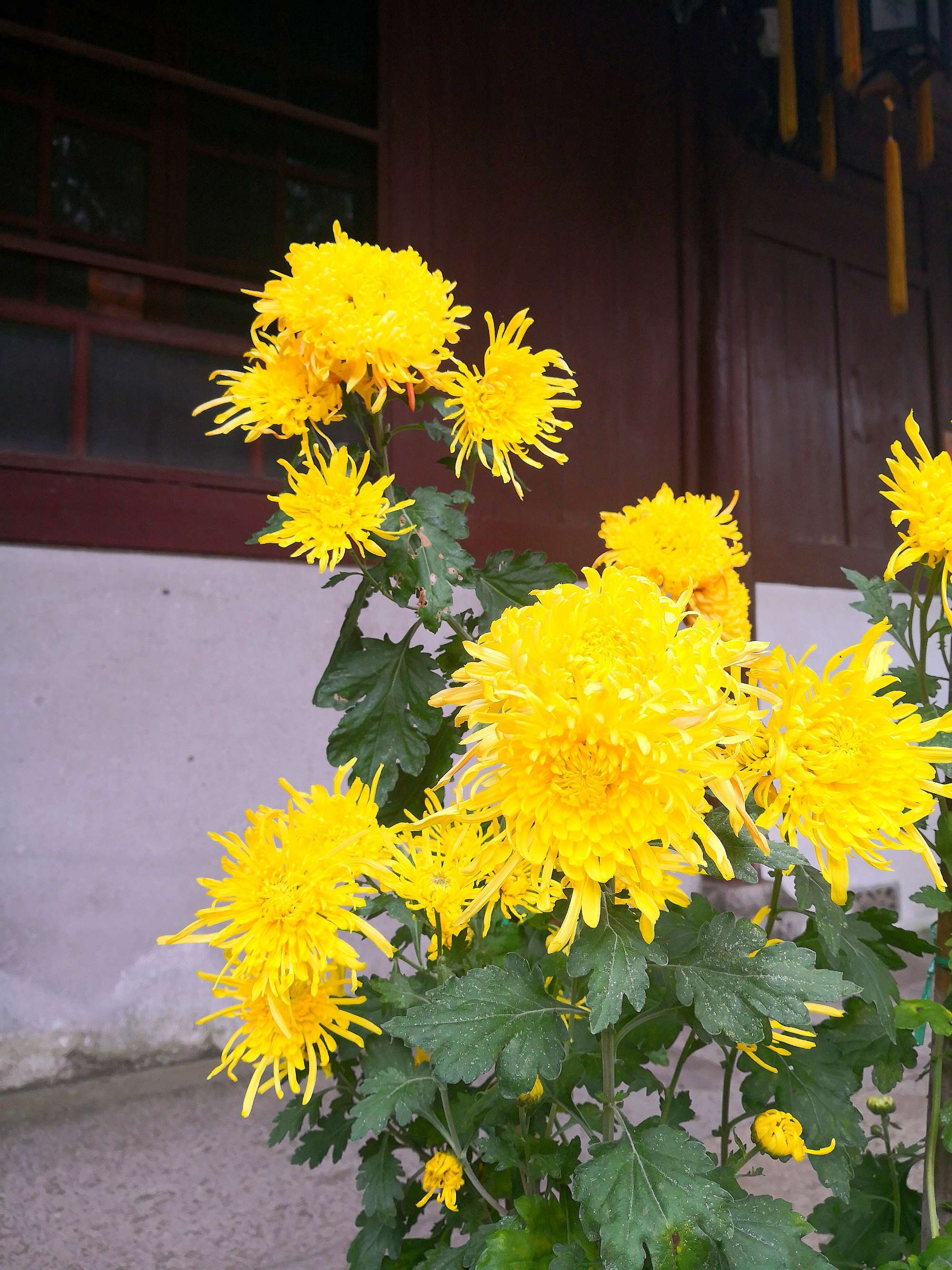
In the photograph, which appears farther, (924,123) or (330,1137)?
(924,123)

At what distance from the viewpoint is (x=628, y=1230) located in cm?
54

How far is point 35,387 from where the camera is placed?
2486 millimetres

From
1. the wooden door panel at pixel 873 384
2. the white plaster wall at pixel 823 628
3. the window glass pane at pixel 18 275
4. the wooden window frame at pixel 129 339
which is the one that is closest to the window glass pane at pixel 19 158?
the wooden window frame at pixel 129 339

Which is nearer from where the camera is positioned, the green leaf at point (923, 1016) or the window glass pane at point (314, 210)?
the green leaf at point (923, 1016)

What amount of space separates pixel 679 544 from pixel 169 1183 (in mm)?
1652

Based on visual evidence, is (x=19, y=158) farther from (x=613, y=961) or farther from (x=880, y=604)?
(x=613, y=961)

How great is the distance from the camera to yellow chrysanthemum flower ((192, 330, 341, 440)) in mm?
857

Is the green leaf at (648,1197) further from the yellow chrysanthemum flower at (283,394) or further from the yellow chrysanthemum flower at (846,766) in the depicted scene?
the yellow chrysanthemum flower at (283,394)

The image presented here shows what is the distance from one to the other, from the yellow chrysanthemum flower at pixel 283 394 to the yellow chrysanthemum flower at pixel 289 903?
376 mm

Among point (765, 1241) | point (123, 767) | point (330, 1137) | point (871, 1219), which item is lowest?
point (871, 1219)

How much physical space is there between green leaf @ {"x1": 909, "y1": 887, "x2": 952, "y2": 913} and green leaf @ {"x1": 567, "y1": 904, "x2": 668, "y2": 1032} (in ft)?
1.10

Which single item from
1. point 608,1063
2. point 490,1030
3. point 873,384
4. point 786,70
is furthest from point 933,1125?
point 873,384

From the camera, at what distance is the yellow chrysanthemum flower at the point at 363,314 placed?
82cm

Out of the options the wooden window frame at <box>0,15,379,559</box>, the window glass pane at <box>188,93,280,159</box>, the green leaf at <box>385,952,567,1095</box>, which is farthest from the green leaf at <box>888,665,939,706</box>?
the window glass pane at <box>188,93,280,159</box>
